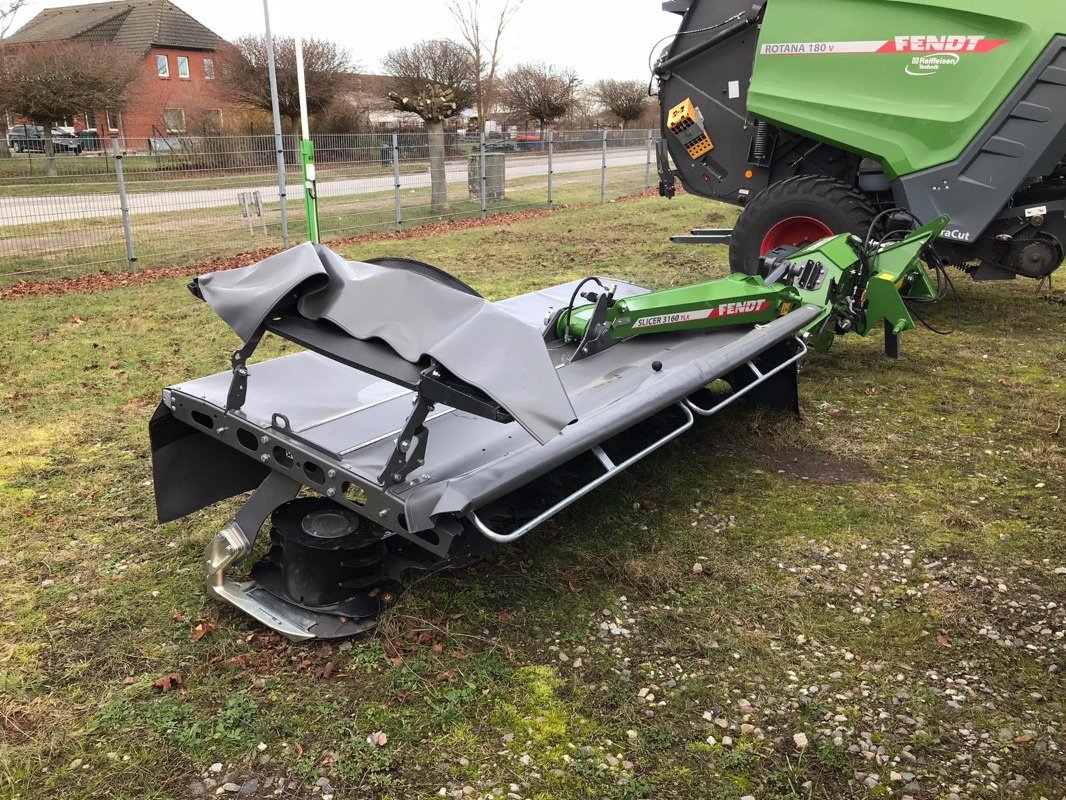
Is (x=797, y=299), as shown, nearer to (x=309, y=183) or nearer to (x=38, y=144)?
(x=309, y=183)

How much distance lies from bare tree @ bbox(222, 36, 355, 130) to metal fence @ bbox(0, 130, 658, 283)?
16.6 m

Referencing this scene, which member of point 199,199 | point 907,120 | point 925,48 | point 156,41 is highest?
point 156,41

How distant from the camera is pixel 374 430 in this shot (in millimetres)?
3252

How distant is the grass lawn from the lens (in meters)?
2.48

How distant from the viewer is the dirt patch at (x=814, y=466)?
4.38m

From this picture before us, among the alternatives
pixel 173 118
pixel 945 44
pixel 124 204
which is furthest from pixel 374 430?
pixel 173 118

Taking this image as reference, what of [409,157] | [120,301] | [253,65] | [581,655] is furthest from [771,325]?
[253,65]

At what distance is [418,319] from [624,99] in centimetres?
4226

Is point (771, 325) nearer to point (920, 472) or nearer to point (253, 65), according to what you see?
point (920, 472)

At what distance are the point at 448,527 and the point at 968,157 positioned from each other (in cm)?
529

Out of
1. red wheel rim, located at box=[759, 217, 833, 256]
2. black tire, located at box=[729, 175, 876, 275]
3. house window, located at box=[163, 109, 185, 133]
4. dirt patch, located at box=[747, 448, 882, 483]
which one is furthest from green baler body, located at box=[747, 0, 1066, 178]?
house window, located at box=[163, 109, 185, 133]

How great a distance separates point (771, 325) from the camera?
4.74 meters

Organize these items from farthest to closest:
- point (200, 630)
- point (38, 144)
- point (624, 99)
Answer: point (624, 99) < point (38, 144) < point (200, 630)

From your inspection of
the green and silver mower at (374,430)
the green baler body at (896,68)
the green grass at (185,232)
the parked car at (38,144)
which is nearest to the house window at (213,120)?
the green grass at (185,232)
